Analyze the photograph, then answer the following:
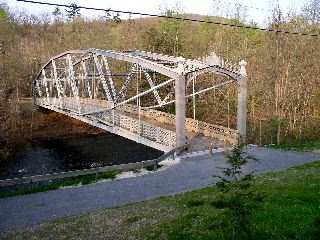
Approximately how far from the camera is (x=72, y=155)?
29.1 meters

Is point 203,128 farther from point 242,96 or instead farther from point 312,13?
Answer: point 312,13

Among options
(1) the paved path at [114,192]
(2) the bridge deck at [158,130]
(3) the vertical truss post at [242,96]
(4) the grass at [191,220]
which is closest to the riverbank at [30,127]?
(2) the bridge deck at [158,130]

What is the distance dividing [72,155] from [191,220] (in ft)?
69.7

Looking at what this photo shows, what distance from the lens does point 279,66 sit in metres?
28.8

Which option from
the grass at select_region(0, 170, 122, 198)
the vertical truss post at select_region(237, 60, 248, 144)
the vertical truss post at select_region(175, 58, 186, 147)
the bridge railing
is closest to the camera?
the grass at select_region(0, 170, 122, 198)

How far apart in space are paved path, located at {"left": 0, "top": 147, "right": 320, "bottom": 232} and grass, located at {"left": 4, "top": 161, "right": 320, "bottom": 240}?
85 cm

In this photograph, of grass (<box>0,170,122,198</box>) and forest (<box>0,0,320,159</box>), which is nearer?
grass (<box>0,170,122,198</box>)

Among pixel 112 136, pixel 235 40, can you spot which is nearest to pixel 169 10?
pixel 235 40

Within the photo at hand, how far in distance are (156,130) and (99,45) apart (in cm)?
3318

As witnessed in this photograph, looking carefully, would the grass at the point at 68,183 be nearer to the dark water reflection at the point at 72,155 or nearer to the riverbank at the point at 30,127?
the dark water reflection at the point at 72,155

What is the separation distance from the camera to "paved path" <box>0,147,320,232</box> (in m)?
11.1

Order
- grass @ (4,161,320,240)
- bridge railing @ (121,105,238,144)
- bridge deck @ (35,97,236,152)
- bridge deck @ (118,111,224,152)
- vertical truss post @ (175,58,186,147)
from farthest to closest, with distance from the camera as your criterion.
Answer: bridge railing @ (121,105,238,144) < bridge deck @ (35,97,236,152) < bridge deck @ (118,111,224,152) < vertical truss post @ (175,58,186,147) < grass @ (4,161,320,240)

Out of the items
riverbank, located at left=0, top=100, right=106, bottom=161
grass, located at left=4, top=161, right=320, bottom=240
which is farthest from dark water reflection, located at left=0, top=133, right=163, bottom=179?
grass, located at left=4, top=161, right=320, bottom=240

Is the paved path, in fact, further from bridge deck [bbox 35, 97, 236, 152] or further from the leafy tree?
the leafy tree
